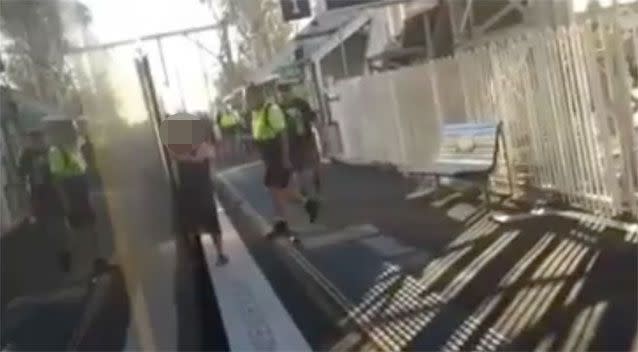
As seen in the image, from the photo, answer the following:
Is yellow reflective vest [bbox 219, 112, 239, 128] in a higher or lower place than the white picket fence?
higher

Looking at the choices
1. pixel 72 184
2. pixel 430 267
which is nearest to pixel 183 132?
pixel 72 184

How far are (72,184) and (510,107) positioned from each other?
2.06 ft

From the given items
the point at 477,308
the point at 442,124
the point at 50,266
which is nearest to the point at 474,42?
the point at 442,124

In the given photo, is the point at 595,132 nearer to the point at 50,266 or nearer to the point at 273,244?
the point at 273,244

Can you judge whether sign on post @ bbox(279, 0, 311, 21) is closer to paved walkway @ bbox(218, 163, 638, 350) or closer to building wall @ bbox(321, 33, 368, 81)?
building wall @ bbox(321, 33, 368, 81)

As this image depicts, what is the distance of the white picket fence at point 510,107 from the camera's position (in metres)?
1.46

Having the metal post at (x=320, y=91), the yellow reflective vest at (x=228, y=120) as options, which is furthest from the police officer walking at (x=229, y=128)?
the metal post at (x=320, y=91)

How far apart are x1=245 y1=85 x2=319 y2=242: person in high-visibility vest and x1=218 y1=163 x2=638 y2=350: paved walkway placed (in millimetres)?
16

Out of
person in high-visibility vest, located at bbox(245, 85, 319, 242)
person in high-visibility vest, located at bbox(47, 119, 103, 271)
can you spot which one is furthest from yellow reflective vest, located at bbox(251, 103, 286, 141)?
person in high-visibility vest, located at bbox(47, 119, 103, 271)

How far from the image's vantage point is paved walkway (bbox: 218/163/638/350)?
Answer: 1.48 metres

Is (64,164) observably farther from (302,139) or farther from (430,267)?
(430,267)

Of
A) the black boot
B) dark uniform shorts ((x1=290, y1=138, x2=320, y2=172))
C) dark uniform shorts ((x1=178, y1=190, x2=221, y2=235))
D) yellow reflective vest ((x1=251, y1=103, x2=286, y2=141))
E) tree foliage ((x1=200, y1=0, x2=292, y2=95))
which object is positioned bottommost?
the black boot

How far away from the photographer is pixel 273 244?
4.85 ft

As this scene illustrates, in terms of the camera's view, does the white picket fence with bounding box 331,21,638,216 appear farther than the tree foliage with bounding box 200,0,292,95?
Yes
